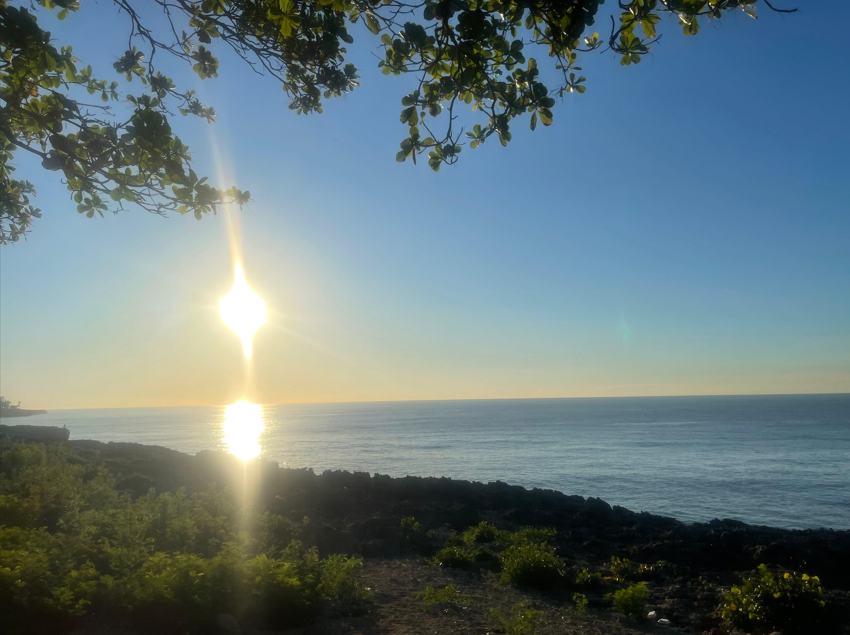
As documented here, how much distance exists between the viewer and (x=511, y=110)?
4164mm

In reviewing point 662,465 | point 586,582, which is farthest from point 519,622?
point 662,465

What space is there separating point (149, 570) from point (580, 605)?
568cm

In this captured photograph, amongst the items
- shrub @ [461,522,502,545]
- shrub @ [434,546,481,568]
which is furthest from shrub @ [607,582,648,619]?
shrub @ [461,522,502,545]

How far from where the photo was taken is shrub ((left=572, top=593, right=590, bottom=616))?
743cm

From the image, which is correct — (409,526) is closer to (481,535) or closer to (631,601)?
(481,535)

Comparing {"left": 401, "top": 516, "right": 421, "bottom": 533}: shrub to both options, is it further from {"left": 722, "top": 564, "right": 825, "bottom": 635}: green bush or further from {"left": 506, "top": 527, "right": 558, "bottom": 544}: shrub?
{"left": 722, "top": 564, "right": 825, "bottom": 635}: green bush

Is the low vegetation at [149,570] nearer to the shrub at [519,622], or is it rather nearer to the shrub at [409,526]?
the shrub at [519,622]

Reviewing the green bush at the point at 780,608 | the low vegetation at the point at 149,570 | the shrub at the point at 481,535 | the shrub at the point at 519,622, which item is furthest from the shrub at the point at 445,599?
the shrub at the point at 481,535

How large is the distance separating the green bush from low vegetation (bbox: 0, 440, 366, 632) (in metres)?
5.19

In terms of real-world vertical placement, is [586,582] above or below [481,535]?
above

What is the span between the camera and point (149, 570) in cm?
589

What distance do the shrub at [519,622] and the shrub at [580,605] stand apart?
73 cm

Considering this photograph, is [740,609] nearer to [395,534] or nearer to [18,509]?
[395,534]

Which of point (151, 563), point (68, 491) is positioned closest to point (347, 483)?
point (68, 491)
